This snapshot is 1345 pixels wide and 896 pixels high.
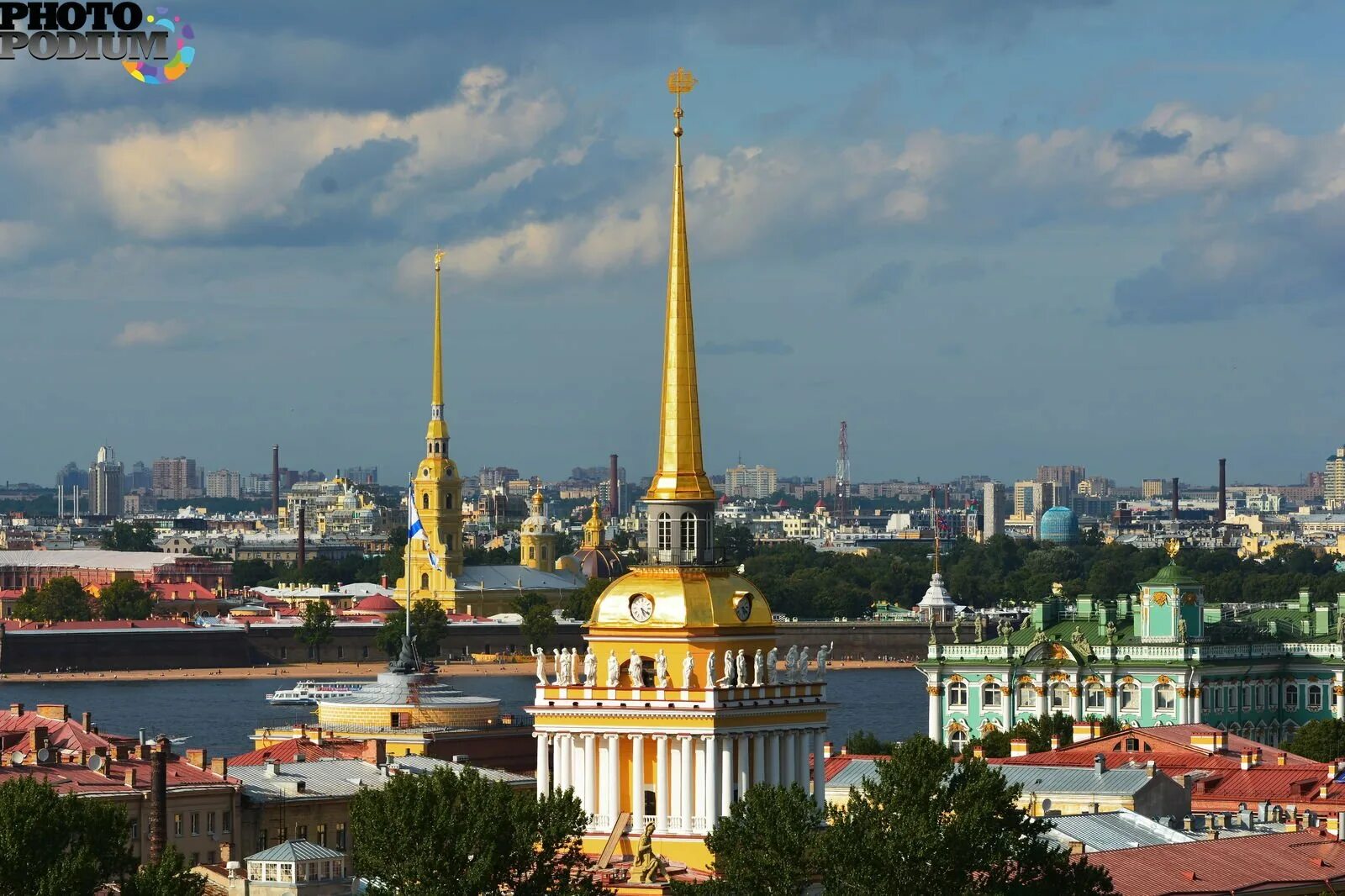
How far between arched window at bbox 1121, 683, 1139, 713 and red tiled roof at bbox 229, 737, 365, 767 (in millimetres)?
22243

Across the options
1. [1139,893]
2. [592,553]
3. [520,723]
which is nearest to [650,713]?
Answer: [1139,893]

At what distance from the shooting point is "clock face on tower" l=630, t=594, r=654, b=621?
111 ft

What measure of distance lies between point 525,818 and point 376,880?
155 centimetres

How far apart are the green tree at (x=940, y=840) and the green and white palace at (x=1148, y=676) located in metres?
35.7

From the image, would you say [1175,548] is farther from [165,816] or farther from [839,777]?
[165,816]

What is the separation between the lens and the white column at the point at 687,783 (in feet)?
110

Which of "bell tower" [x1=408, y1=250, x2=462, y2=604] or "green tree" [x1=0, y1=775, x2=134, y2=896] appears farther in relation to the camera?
"bell tower" [x1=408, y1=250, x2=462, y2=604]

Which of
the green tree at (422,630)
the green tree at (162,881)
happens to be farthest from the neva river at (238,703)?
the green tree at (162,881)

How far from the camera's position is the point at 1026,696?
72.1m

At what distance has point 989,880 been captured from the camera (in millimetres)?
32906

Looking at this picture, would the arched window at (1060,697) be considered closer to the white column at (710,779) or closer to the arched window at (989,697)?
the arched window at (989,697)

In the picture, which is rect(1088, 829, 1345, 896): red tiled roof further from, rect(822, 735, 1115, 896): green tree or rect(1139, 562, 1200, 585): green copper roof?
rect(1139, 562, 1200, 585): green copper roof

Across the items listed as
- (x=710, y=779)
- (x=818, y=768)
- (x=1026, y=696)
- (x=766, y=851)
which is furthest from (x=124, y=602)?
(x=766, y=851)

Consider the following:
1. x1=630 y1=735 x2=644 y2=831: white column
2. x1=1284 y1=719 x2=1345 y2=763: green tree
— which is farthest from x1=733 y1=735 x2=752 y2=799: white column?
x1=1284 y1=719 x2=1345 y2=763: green tree
